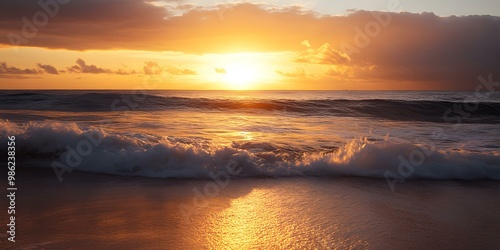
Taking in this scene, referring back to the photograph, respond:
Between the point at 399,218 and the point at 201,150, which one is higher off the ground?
the point at 201,150

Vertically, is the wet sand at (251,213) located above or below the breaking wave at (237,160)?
below

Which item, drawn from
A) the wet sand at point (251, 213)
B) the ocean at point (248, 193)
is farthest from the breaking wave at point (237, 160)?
the wet sand at point (251, 213)

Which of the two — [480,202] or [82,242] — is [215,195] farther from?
[480,202]

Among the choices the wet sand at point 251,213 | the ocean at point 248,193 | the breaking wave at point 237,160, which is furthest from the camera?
the breaking wave at point 237,160

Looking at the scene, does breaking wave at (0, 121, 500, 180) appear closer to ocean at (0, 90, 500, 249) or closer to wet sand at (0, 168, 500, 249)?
ocean at (0, 90, 500, 249)

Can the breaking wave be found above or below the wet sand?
above

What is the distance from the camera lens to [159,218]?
12.8 ft

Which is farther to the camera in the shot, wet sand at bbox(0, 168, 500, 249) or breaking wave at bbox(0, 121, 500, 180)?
breaking wave at bbox(0, 121, 500, 180)

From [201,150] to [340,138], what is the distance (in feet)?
15.6

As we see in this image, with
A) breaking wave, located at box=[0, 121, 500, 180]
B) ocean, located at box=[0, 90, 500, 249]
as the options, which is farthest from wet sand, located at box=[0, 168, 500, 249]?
breaking wave, located at box=[0, 121, 500, 180]

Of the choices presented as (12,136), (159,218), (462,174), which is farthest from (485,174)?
(12,136)

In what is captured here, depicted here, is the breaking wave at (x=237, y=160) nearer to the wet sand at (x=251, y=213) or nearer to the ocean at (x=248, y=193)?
the ocean at (x=248, y=193)

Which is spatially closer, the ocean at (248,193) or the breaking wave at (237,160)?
the ocean at (248,193)

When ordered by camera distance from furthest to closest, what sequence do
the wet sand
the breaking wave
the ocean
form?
the breaking wave
the ocean
the wet sand
